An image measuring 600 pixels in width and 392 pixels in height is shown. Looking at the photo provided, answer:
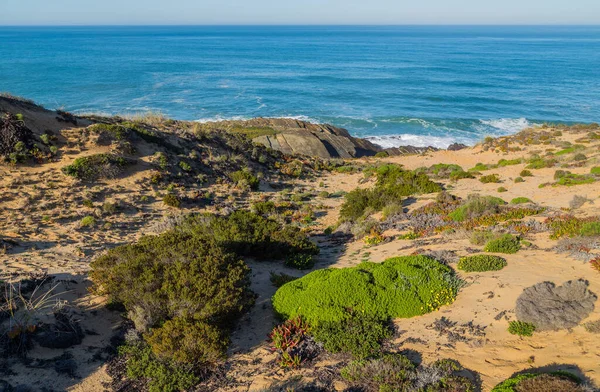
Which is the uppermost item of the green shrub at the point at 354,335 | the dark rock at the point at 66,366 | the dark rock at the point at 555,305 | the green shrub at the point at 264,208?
the dark rock at the point at 555,305

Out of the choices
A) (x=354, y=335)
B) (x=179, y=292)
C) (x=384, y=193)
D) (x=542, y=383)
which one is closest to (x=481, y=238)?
(x=354, y=335)

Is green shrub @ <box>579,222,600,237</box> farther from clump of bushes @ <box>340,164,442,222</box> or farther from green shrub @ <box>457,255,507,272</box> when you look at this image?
clump of bushes @ <box>340,164,442,222</box>

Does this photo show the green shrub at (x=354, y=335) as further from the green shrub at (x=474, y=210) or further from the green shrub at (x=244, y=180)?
the green shrub at (x=244, y=180)

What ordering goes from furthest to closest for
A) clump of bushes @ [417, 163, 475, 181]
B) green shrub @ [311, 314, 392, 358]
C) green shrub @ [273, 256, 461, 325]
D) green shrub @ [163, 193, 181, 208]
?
1. clump of bushes @ [417, 163, 475, 181]
2. green shrub @ [163, 193, 181, 208]
3. green shrub @ [273, 256, 461, 325]
4. green shrub @ [311, 314, 392, 358]

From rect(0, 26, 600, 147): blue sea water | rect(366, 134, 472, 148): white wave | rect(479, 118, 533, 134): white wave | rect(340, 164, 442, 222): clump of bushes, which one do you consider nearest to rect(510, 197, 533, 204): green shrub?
rect(340, 164, 442, 222): clump of bushes

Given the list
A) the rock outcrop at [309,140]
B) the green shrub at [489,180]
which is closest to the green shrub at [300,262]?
the green shrub at [489,180]

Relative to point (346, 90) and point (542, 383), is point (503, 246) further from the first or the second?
point (346, 90)
